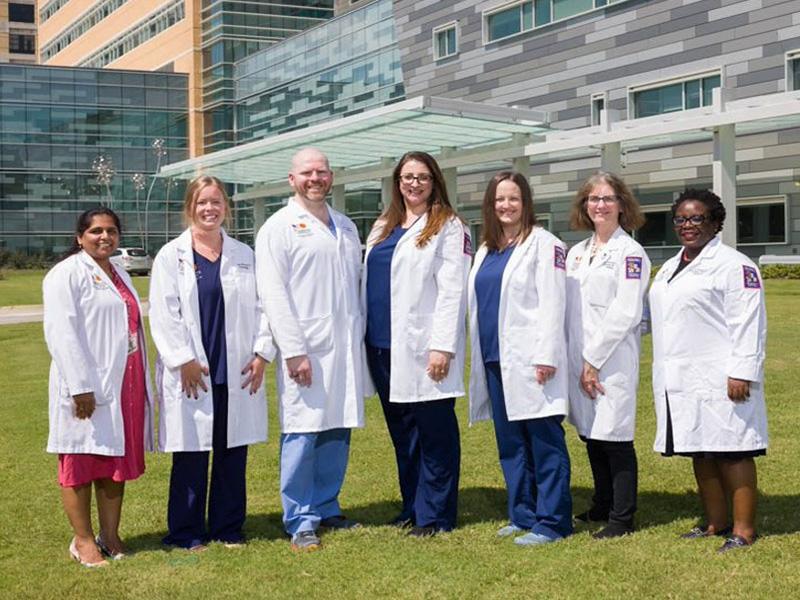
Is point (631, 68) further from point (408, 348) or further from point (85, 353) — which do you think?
point (85, 353)

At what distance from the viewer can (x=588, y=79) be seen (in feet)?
106

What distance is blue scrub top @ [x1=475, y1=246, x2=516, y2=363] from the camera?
5.49 metres

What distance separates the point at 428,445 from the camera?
5570 millimetres

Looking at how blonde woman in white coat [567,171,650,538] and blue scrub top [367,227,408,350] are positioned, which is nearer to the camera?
blonde woman in white coat [567,171,650,538]

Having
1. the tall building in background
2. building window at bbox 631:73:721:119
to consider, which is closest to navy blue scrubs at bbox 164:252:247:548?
building window at bbox 631:73:721:119

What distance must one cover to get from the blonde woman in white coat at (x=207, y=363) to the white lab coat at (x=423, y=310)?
73 cm

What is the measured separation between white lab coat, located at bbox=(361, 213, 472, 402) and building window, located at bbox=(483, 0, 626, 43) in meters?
28.1

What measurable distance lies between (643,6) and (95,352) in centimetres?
2847

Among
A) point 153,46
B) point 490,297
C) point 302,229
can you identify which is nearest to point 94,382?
point 302,229

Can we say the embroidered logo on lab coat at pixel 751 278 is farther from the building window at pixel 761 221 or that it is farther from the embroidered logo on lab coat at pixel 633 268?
the building window at pixel 761 221

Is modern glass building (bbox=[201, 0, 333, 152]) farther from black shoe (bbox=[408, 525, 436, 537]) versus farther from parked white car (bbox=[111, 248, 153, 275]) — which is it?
black shoe (bbox=[408, 525, 436, 537])

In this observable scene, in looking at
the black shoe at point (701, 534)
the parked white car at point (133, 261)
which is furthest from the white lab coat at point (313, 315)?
the parked white car at point (133, 261)

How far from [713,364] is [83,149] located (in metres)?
59.2

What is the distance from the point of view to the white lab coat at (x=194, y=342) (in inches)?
209
